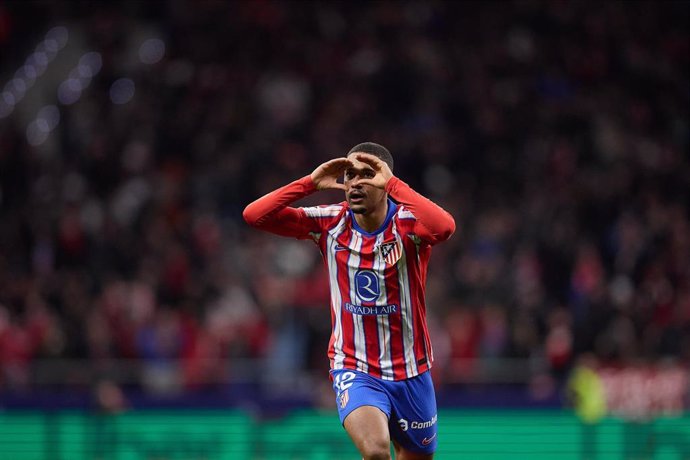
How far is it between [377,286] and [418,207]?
1.78ft

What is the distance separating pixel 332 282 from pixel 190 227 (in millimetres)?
8530

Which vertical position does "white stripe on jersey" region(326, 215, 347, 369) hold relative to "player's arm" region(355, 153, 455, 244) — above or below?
below

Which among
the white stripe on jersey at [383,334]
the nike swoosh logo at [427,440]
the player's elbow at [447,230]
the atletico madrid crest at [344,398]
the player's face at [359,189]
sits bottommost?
the nike swoosh logo at [427,440]

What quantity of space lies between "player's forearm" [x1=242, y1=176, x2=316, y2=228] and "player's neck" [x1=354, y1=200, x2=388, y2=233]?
341 mm

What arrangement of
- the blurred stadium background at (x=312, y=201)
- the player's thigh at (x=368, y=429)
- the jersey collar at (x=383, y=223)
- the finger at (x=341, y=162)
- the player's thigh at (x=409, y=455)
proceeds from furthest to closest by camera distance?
the blurred stadium background at (x=312, y=201) → the player's thigh at (x=409, y=455) → the jersey collar at (x=383, y=223) → the finger at (x=341, y=162) → the player's thigh at (x=368, y=429)

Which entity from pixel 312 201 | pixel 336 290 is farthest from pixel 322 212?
pixel 312 201

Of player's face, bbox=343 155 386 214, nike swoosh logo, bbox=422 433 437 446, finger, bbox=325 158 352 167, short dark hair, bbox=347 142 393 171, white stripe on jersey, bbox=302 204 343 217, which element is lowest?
nike swoosh logo, bbox=422 433 437 446

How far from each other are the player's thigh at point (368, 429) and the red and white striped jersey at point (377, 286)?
0.33m

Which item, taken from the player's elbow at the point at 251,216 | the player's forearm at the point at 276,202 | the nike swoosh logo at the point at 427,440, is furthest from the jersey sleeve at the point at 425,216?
the nike swoosh logo at the point at 427,440

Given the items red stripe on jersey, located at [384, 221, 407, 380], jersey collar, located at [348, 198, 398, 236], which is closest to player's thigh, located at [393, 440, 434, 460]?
red stripe on jersey, located at [384, 221, 407, 380]

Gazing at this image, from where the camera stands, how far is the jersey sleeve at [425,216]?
6320 millimetres

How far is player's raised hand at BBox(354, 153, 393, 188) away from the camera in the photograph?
6.43m

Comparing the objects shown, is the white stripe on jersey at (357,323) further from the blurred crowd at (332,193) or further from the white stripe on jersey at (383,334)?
the blurred crowd at (332,193)

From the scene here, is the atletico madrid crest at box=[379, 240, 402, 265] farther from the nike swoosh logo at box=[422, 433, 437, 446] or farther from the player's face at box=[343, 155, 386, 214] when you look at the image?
the nike swoosh logo at box=[422, 433, 437, 446]
